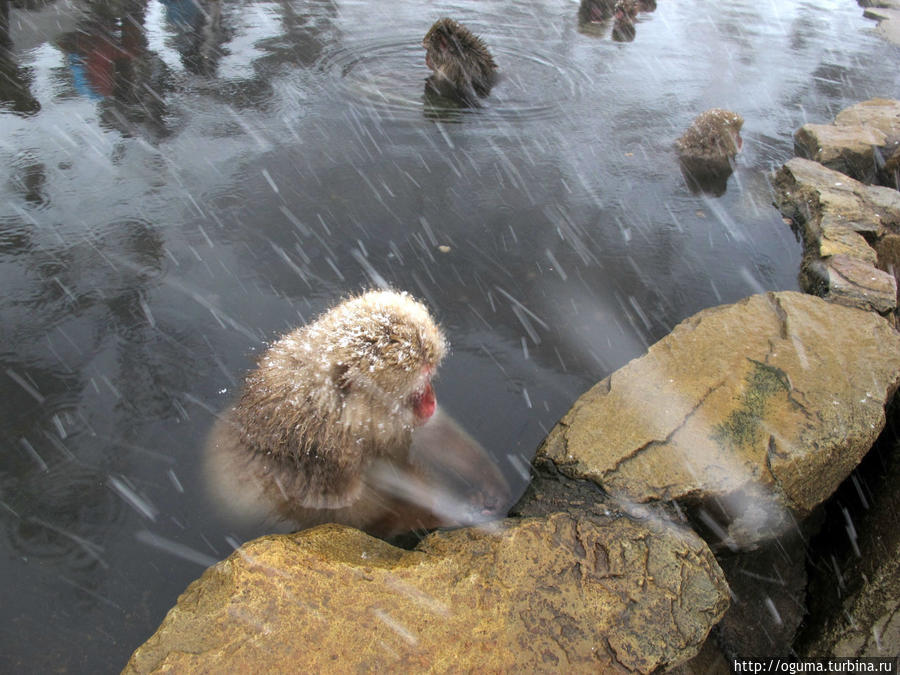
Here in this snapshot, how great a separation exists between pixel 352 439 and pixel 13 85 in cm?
463

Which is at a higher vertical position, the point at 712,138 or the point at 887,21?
the point at 887,21

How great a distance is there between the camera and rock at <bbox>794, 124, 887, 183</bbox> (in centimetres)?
513

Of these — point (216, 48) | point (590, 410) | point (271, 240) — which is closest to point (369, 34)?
point (216, 48)

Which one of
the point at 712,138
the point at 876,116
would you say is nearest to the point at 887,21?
the point at 876,116

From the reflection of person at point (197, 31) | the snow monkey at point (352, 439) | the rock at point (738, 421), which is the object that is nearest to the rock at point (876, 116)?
the rock at point (738, 421)

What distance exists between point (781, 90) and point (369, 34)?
4.52m

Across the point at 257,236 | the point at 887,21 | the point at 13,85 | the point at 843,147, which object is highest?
the point at 887,21

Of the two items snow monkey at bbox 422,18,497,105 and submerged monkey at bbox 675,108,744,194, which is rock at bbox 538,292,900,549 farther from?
snow monkey at bbox 422,18,497,105

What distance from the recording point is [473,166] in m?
4.51

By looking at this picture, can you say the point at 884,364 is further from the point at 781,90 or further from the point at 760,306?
the point at 781,90

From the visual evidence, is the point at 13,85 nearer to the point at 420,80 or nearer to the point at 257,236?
the point at 257,236

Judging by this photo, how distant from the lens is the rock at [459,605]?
155cm

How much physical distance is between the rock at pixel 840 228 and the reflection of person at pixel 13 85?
5552 millimetres

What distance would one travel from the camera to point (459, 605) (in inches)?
66.3
